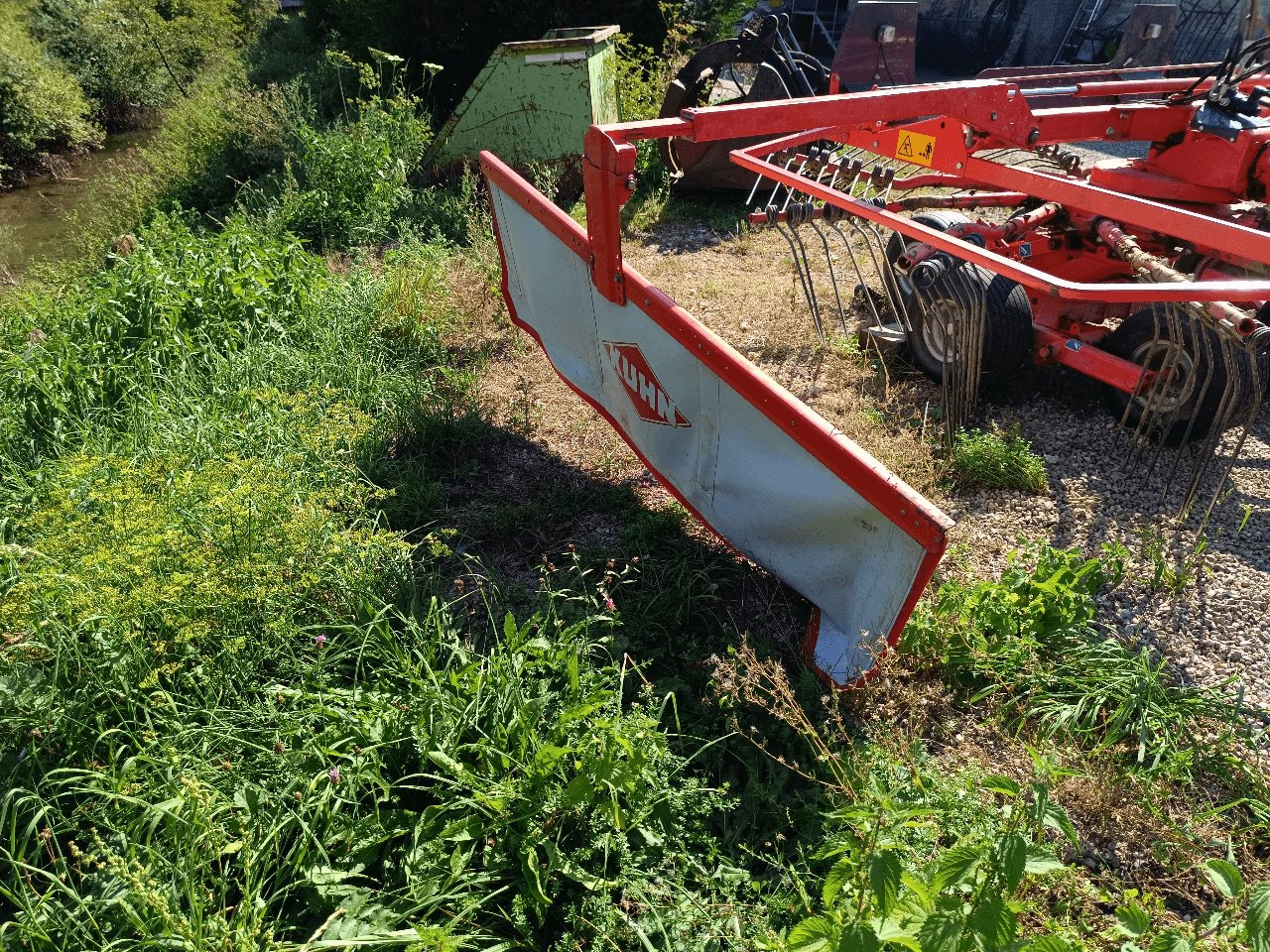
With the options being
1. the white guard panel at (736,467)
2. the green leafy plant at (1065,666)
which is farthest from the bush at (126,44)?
the green leafy plant at (1065,666)

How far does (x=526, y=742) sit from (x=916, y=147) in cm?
342

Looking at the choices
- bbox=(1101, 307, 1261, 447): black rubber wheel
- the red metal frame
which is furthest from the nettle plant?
bbox=(1101, 307, 1261, 447): black rubber wheel

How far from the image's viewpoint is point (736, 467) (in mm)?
2963

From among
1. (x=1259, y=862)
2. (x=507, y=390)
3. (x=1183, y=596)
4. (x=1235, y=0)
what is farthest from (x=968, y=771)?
(x=1235, y=0)

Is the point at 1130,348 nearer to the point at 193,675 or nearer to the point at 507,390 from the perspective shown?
the point at 507,390

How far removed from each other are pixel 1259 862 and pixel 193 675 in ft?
10.1

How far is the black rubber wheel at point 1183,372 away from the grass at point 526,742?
731mm

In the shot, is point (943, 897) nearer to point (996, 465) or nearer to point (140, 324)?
point (996, 465)

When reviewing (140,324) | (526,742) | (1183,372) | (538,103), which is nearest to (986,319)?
(1183,372)

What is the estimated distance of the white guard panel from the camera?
8.22ft

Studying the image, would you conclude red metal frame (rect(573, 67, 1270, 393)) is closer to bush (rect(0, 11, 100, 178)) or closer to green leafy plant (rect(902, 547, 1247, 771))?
green leafy plant (rect(902, 547, 1247, 771))

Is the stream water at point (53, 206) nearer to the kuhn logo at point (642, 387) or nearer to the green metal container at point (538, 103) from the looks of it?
the green metal container at point (538, 103)

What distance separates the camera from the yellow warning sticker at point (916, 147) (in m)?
4.02

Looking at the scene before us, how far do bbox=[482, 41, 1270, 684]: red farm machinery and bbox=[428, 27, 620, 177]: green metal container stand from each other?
339cm
